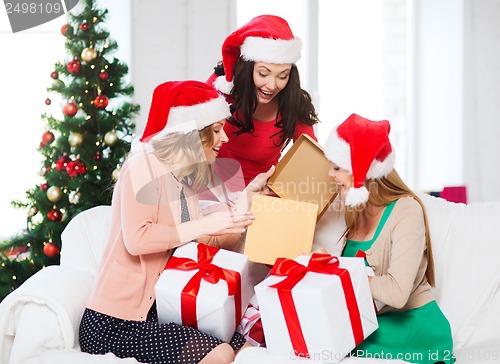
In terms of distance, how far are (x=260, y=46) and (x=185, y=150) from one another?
1.97 ft

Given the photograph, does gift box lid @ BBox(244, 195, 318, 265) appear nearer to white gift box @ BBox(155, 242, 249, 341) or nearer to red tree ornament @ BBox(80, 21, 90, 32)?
white gift box @ BBox(155, 242, 249, 341)

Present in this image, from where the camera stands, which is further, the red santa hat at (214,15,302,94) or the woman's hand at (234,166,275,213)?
the red santa hat at (214,15,302,94)

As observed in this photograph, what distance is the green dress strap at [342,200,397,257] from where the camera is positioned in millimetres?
2348

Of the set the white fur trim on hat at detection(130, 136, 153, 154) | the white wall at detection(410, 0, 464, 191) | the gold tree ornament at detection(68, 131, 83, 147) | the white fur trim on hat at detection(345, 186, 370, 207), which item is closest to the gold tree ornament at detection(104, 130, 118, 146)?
the gold tree ornament at detection(68, 131, 83, 147)

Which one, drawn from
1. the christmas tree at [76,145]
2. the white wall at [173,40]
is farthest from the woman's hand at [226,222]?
the white wall at [173,40]

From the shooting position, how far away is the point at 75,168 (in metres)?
3.55

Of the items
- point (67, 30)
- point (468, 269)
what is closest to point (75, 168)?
point (67, 30)

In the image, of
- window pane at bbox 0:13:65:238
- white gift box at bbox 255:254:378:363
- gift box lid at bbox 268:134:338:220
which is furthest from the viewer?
window pane at bbox 0:13:65:238

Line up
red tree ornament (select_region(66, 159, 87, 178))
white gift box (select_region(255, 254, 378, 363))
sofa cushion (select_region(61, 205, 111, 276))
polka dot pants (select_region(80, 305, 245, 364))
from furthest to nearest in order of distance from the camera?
red tree ornament (select_region(66, 159, 87, 178)), sofa cushion (select_region(61, 205, 111, 276)), polka dot pants (select_region(80, 305, 245, 364)), white gift box (select_region(255, 254, 378, 363))

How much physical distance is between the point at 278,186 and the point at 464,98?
321 cm

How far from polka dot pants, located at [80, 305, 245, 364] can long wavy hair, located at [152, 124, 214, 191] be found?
54 cm

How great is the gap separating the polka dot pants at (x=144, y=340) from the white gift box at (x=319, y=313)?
0.23m

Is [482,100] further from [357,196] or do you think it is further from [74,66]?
[357,196]

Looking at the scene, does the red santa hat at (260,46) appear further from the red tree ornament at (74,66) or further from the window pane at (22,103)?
the window pane at (22,103)
